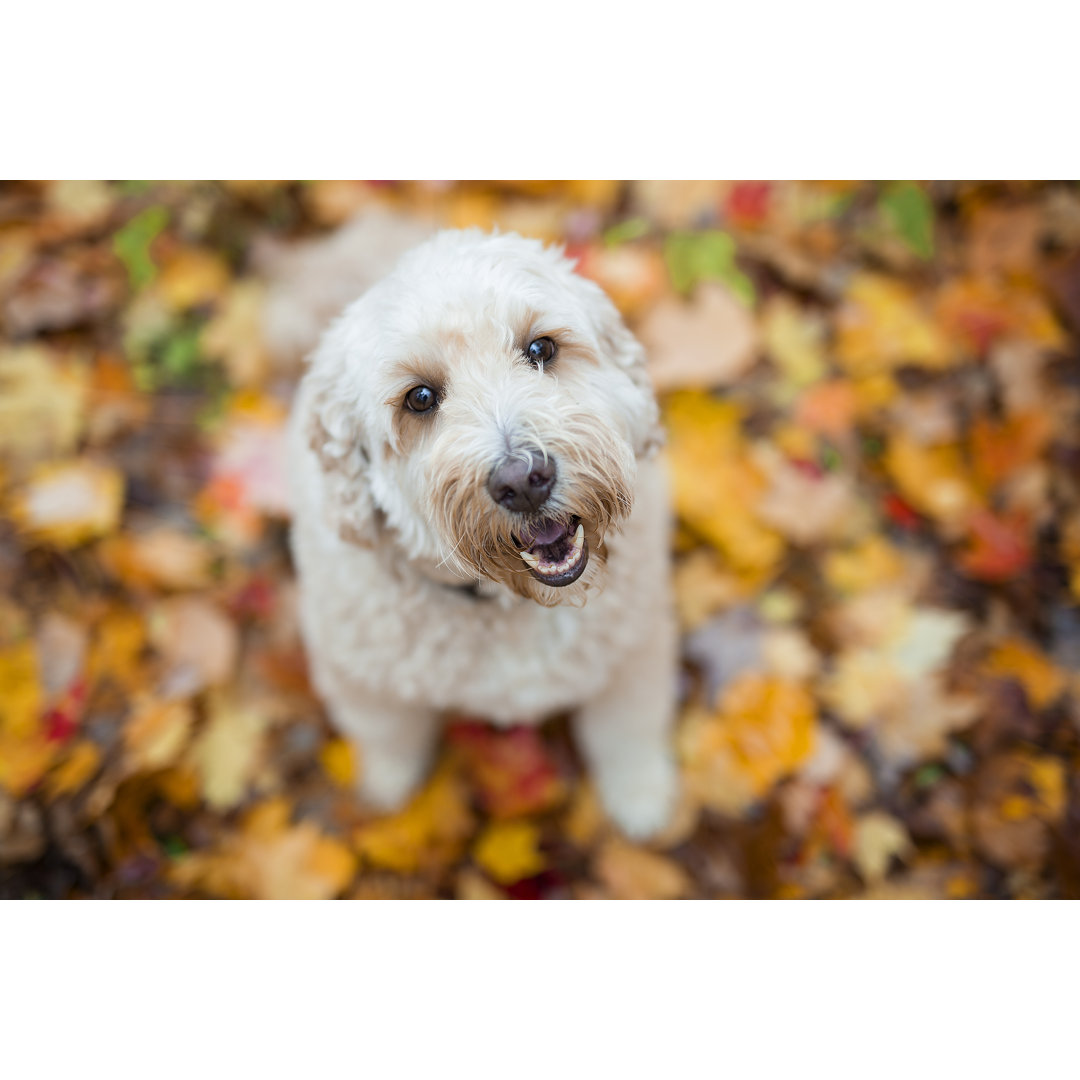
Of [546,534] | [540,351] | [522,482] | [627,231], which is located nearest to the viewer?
[522,482]

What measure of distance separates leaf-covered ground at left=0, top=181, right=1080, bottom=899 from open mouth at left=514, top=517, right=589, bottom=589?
1251 mm

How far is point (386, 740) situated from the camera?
257 centimetres

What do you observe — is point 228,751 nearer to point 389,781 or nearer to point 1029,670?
point 389,781

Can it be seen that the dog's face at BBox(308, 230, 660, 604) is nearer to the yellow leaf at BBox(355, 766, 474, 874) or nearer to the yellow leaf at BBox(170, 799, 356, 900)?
the yellow leaf at BBox(355, 766, 474, 874)

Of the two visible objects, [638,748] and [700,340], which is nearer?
[638,748]

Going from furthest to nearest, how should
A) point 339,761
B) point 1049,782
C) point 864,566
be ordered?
point 864,566, point 339,761, point 1049,782

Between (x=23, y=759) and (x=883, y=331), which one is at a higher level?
(x=883, y=331)

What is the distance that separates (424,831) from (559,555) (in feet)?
4.70

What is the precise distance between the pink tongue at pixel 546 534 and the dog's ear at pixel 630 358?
1.32 ft

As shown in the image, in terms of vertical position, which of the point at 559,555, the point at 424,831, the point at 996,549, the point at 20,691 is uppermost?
the point at 996,549

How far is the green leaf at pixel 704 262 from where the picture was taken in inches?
131

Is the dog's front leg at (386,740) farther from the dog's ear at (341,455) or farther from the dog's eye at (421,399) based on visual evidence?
the dog's eye at (421,399)

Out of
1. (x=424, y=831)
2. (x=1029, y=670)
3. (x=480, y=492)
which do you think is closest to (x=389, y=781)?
(x=424, y=831)

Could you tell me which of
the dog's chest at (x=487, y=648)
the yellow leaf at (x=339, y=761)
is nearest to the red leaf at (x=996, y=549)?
the dog's chest at (x=487, y=648)
